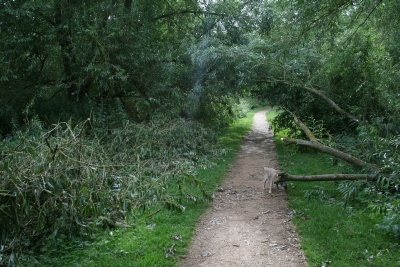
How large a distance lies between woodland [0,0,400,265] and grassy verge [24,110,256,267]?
0.81 ft

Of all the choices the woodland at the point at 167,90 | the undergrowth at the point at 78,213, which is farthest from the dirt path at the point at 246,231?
the woodland at the point at 167,90

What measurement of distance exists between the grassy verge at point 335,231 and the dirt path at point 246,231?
23 centimetres

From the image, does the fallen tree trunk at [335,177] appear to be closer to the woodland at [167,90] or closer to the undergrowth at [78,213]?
the woodland at [167,90]

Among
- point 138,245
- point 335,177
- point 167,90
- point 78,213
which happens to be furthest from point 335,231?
point 167,90

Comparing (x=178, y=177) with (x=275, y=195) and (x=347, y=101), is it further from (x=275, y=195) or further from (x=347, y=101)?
(x=347, y=101)

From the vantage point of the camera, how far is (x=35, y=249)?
5094 mm

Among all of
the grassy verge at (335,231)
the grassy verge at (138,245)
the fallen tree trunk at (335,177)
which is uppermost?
the fallen tree trunk at (335,177)

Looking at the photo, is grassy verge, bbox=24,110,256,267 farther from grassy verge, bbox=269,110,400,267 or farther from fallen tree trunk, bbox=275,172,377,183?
fallen tree trunk, bbox=275,172,377,183

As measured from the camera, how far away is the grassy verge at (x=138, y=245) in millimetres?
4949

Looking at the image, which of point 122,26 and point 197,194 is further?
point 122,26

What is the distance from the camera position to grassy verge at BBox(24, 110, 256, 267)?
4.95 m

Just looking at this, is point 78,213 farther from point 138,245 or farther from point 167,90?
point 167,90

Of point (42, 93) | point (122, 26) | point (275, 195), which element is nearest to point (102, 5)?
point (122, 26)

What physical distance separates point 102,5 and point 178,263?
962 cm
